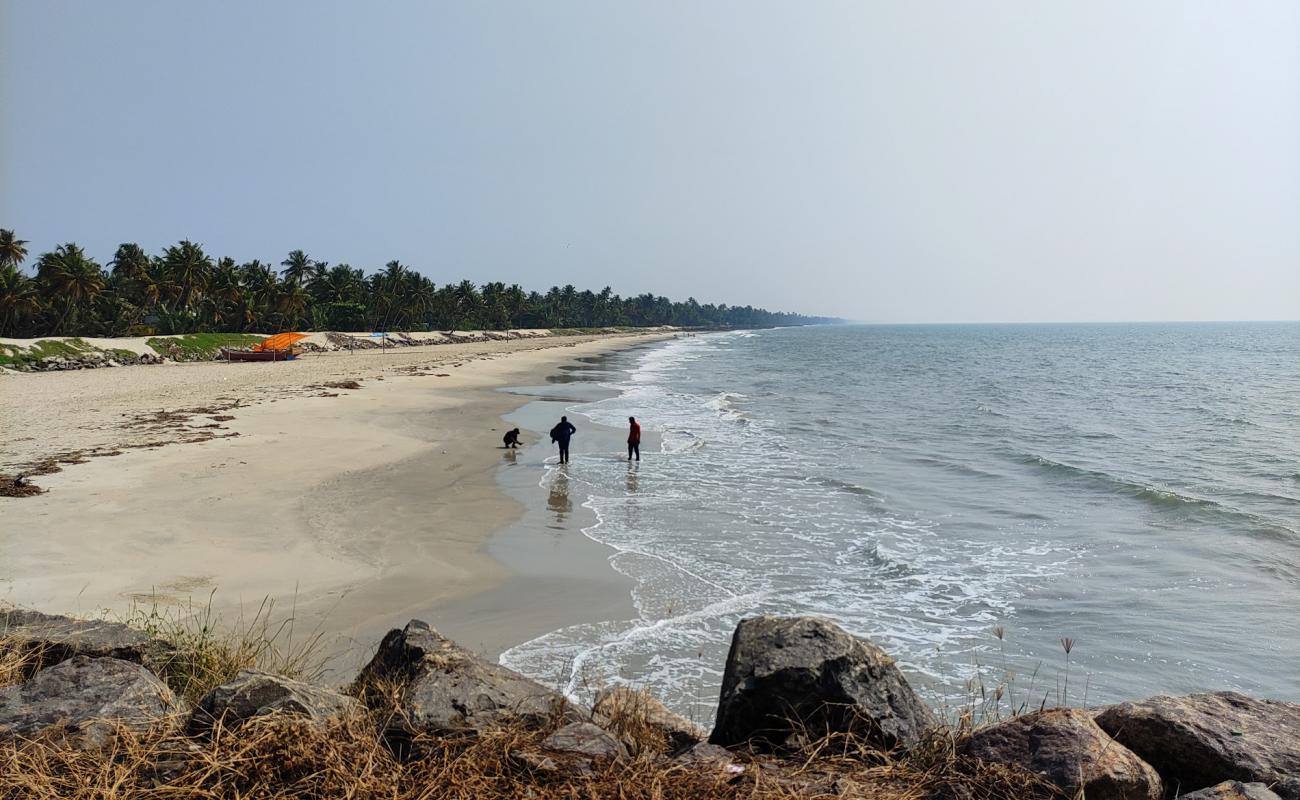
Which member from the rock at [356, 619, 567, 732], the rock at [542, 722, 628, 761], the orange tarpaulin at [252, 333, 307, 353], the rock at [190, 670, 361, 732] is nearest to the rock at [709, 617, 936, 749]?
the rock at [542, 722, 628, 761]

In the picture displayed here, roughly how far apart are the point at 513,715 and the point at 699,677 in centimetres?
Result: 449

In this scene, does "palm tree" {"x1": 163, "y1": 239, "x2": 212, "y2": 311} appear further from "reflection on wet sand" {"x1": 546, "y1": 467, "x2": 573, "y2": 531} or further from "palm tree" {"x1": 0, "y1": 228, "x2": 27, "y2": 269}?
"reflection on wet sand" {"x1": 546, "y1": 467, "x2": 573, "y2": 531}

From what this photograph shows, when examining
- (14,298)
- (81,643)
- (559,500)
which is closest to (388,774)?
(81,643)

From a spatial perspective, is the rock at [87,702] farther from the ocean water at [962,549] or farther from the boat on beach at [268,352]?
the boat on beach at [268,352]

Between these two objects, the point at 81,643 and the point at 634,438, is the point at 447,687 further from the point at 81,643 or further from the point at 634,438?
the point at 634,438

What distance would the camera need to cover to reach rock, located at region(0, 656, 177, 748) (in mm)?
3422

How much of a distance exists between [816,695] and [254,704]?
9.10 ft

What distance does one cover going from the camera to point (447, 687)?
3783 millimetres

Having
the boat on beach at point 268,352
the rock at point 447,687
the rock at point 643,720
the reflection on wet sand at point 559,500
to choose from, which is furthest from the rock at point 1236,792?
the boat on beach at point 268,352

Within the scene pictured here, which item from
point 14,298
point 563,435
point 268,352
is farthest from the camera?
point 268,352

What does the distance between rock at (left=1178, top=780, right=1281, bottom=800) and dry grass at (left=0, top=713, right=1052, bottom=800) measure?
594 mm

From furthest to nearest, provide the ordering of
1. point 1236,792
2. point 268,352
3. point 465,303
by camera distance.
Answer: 1. point 465,303
2. point 268,352
3. point 1236,792

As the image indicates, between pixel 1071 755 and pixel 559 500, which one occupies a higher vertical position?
pixel 1071 755

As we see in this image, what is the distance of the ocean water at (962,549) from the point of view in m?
8.50
